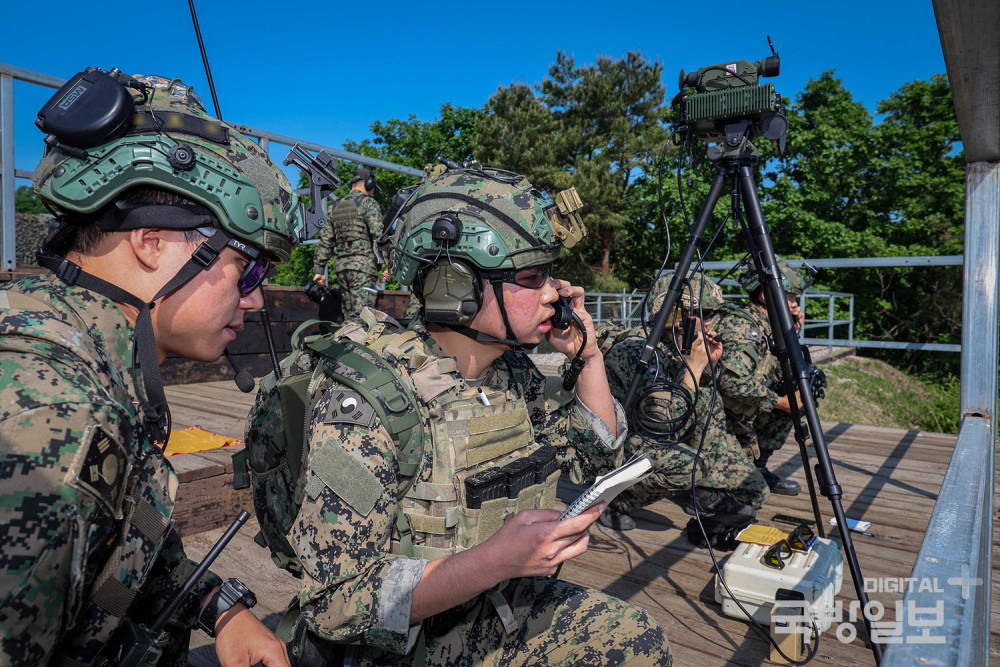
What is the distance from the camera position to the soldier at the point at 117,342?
0.93m

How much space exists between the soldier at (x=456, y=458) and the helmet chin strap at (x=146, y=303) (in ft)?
1.21

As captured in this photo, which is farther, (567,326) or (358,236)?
(358,236)

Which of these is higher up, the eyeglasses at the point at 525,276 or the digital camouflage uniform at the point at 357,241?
the digital camouflage uniform at the point at 357,241

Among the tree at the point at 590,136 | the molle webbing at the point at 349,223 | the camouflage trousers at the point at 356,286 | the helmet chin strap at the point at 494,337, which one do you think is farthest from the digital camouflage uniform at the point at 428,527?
the tree at the point at 590,136

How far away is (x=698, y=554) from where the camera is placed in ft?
11.6

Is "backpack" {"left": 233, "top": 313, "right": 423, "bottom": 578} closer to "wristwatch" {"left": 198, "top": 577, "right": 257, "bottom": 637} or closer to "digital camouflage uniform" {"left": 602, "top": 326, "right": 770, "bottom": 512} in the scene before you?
"wristwatch" {"left": 198, "top": 577, "right": 257, "bottom": 637}

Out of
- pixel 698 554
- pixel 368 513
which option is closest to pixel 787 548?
pixel 698 554

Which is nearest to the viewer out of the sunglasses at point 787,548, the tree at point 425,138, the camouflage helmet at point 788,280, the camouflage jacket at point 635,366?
the sunglasses at point 787,548

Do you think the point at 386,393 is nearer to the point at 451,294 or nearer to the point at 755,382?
the point at 451,294

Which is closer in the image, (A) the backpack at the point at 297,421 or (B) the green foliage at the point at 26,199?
(A) the backpack at the point at 297,421

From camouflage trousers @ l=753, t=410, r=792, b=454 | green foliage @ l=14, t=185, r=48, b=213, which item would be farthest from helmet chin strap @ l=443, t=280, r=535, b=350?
camouflage trousers @ l=753, t=410, r=792, b=454

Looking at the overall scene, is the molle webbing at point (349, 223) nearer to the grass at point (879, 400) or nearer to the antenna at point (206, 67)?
the antenna at point (206, 67)

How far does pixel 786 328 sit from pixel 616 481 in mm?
1976

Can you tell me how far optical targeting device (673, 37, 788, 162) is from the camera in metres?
3.13
